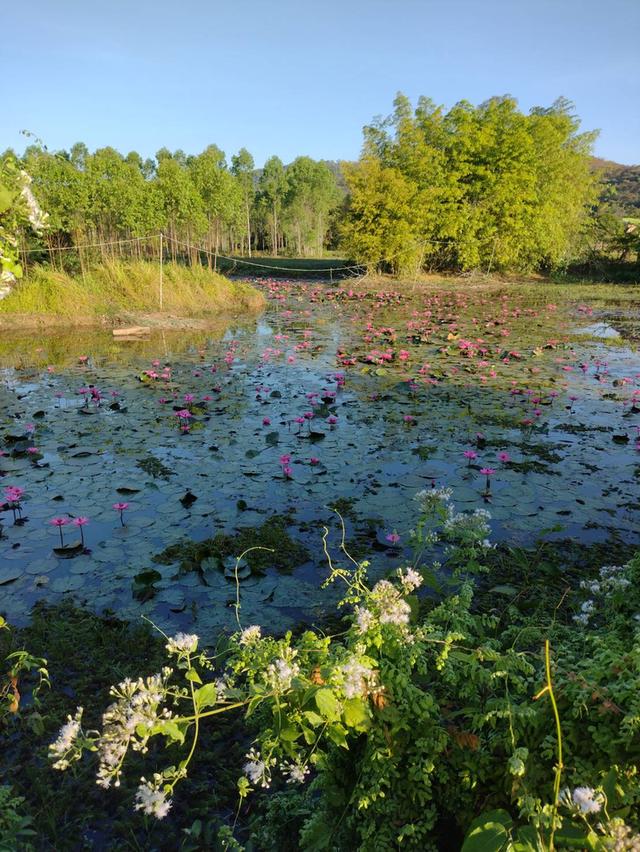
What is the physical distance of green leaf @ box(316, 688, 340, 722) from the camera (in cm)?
113

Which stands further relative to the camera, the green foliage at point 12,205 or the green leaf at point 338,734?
the green foliage at point 12,205

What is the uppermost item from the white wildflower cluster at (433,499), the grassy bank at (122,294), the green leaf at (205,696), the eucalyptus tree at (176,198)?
the eucalyptus tree at (176,198)

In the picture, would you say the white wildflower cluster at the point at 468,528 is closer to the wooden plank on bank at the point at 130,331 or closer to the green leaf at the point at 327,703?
the green leaf at the point at 327,703

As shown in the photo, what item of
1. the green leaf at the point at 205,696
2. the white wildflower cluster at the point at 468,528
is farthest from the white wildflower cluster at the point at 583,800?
the white wildflower cluster at the point at 468,528

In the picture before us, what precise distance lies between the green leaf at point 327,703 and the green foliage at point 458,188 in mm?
23937

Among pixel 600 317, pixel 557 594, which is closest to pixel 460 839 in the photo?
pixel 557 594

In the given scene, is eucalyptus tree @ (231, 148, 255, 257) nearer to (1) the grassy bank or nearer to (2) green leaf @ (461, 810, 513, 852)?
(1) the grassy bank

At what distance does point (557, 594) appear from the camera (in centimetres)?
279

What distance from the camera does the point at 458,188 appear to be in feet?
80.7

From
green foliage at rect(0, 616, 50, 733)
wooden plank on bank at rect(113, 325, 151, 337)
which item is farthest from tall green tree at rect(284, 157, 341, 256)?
green foliage at rect(0, 616, 50, 733)

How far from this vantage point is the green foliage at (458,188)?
76.2 feet

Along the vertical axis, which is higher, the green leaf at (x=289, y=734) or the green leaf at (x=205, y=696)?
the green leaf at (x=205, y=696)

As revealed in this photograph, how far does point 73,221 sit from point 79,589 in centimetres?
1544

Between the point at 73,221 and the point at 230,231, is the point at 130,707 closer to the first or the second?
the point at 73,221
